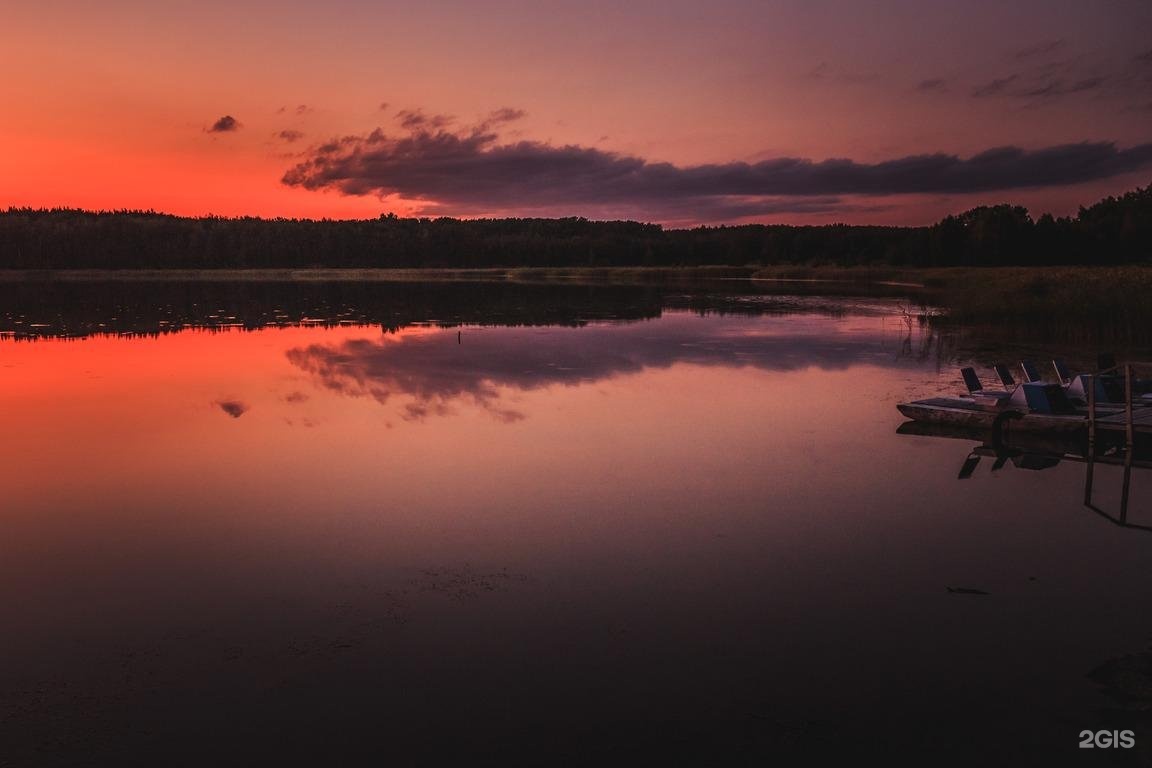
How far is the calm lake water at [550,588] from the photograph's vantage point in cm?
632

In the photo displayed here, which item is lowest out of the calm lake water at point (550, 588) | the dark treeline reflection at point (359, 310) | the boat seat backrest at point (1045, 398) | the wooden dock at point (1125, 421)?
the calm lake water at point (550, 588)

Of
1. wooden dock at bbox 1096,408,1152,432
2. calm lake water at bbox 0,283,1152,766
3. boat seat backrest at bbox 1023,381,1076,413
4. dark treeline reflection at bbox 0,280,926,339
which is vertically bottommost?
calm lake water at bbox 0,283,1152,766

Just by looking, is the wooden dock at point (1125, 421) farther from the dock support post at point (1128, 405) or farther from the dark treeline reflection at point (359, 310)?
the dark treeline reflection at point (359, 310)

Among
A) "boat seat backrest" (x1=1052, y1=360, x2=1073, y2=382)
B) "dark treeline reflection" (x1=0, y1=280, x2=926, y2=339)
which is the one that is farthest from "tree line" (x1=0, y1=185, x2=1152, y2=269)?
"boat seat backrest" (x1=1052, y1=360, x2=1073, y2=382)

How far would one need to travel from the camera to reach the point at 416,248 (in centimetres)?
18262

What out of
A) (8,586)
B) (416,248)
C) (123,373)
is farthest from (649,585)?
(416,248)

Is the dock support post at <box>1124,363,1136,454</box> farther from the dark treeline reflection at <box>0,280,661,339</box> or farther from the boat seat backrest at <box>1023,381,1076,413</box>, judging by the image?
the dark treeline reflection at <box>0,280,661,339</box>

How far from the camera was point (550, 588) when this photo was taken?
29.0 ft

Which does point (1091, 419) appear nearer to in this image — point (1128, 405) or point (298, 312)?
point (1128, 405)

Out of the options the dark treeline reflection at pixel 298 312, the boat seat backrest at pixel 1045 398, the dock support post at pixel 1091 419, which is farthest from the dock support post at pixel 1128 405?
the dark treeline reflection at pixel 298 312

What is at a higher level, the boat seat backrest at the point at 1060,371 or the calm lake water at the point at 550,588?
the boat seat backrest at the point at 1060,371

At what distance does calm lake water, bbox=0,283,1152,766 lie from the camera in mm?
6324

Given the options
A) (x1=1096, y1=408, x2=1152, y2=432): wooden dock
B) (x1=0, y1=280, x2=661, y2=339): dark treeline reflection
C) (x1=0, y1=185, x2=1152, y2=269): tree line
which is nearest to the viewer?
(x1=1096, y1=408, x2=1152, y2=432): wooden dock

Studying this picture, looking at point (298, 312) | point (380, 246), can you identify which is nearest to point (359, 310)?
point (298, 312)
